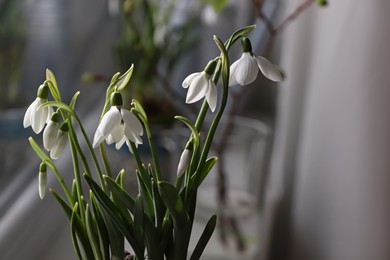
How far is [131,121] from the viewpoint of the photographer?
0.50 metres

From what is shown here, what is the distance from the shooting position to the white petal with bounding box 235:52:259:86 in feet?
1.66

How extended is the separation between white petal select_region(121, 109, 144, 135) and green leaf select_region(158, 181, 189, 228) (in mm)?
51

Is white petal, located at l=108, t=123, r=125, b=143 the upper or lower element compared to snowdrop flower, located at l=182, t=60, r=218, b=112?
lower

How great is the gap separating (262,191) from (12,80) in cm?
49

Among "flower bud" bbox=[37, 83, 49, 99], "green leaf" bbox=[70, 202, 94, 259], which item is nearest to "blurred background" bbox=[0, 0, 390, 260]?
"green leaf" bbox=[70, 202, 94, 259]

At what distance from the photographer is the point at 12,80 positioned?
44.3 inches

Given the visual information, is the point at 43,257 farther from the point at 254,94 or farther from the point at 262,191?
the point at 254,94

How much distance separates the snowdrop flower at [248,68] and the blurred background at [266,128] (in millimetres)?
293

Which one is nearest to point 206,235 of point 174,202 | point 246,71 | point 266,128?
point 174,202

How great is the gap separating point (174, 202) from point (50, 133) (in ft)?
→ 0.39

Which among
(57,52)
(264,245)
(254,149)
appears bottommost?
(264,245)

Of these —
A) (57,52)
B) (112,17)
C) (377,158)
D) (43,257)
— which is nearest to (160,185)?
(43,257)

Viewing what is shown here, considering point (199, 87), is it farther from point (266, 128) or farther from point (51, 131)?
point (266, 128)

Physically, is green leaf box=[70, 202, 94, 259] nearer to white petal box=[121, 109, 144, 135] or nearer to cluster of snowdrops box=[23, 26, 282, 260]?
cluster of snowdrops box=[23, 26, 282, 260]
